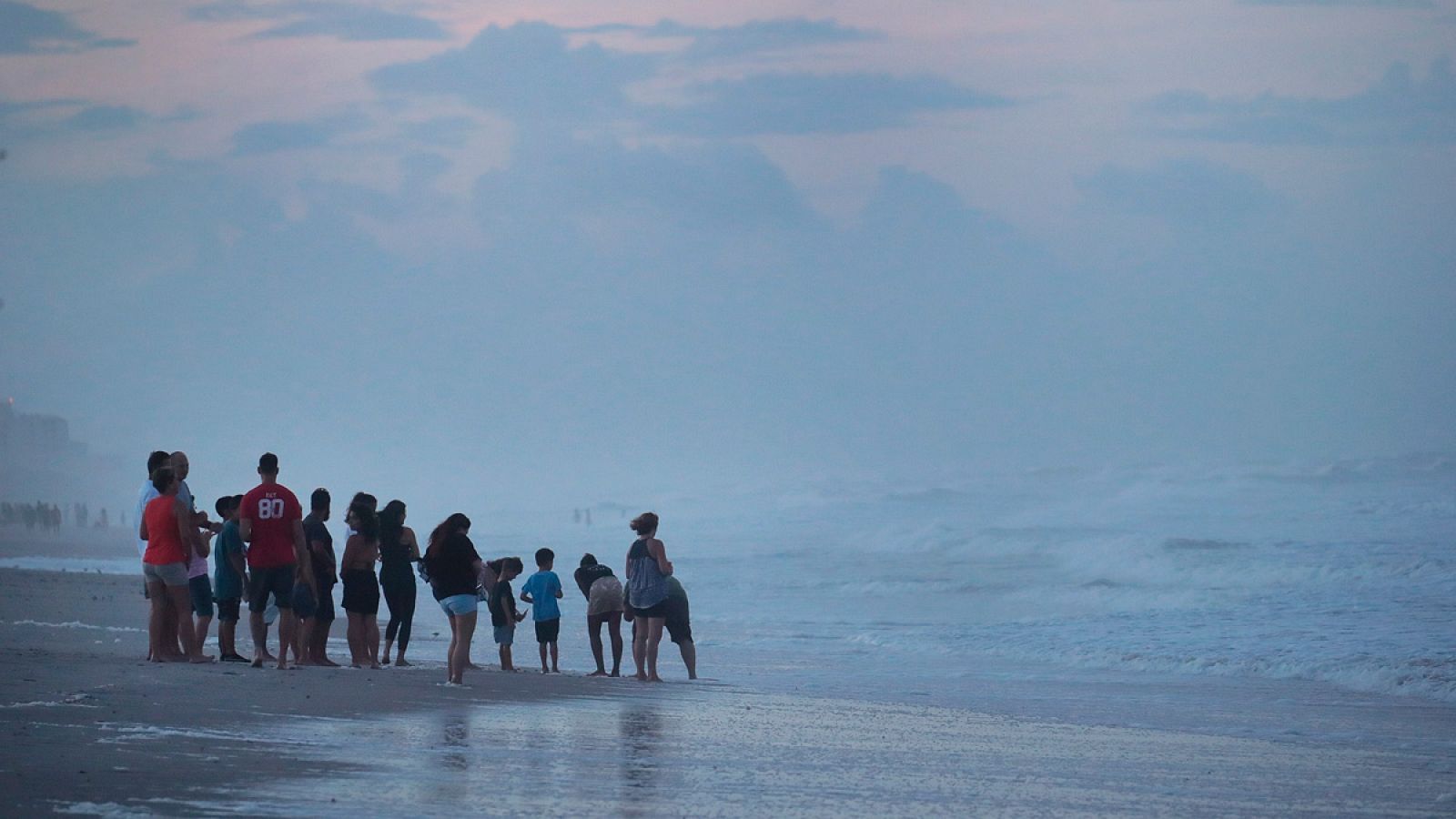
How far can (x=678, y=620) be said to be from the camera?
43.2 feet

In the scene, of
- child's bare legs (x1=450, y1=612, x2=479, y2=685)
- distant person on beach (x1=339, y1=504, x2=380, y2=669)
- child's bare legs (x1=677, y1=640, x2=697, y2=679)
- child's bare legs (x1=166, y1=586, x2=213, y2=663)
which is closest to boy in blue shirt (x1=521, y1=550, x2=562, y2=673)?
child's bare legs (x1=677, y1=640, x2=697, y2=679)

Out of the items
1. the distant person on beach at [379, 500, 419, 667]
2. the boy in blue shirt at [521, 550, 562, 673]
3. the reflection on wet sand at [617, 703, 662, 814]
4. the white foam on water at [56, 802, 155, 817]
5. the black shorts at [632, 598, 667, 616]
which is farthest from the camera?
the boy in blue shirt at [521, 550, 562, 673]

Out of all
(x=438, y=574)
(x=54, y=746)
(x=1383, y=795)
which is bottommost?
(x=1383, y=795)

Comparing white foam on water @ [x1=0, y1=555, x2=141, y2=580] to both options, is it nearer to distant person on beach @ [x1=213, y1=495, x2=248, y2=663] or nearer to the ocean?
the ocean

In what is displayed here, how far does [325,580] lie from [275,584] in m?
1.20

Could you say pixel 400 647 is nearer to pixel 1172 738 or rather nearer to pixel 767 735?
pixel 767 735

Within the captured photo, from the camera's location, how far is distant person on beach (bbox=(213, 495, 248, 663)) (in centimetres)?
1181

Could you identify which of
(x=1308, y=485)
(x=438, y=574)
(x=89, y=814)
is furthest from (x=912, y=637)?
(x=1308, y=485)

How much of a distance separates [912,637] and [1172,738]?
917cm

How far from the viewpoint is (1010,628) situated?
756 inches

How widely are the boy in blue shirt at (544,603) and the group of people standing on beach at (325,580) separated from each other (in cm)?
1

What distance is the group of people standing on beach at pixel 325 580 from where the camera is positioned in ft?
36.4

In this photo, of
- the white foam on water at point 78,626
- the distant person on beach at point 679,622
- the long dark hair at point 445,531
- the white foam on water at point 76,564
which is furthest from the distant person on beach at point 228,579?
the white foam on water at point 76,564

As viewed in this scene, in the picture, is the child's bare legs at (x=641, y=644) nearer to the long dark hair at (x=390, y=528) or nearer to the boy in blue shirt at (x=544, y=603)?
the boy in blue shirt at (x=544, y=603)
